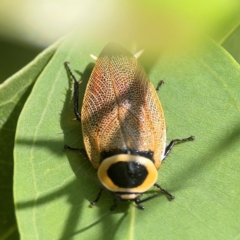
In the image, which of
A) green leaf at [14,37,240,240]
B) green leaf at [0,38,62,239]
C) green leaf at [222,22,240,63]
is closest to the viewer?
green leaf at [14,37,240,240]

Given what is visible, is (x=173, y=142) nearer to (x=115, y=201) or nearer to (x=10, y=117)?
(x=115, y=201)

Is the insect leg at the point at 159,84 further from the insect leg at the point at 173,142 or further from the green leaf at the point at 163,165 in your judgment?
the insect leg at the point at 173,142

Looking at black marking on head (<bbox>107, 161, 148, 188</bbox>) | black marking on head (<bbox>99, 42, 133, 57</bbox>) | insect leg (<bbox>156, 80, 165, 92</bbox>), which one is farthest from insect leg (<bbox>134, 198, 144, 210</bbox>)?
black marking on head (<bbox>99, 42, 133, 57</bbox>)

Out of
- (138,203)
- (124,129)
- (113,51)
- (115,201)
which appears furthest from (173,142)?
(113,51)

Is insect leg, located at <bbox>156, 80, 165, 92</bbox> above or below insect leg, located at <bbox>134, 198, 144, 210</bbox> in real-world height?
above

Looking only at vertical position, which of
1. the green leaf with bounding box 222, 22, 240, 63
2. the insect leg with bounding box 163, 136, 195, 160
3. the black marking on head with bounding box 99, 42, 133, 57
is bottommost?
the insect leg with bounding box 163, 136, 195, 160

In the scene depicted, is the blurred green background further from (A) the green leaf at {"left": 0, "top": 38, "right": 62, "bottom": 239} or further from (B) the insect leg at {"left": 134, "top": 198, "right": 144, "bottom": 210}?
(B) the insect leg at {"left": 134, "top": 198, "right": 144, "bottom": 210}

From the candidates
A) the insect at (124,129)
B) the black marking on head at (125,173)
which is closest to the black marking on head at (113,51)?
the insect at (124,129)
